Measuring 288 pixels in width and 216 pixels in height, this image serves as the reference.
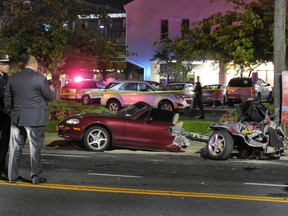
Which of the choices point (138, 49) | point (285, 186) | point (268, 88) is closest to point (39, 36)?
point (285, 186)

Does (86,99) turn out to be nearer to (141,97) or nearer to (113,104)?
(113,104)

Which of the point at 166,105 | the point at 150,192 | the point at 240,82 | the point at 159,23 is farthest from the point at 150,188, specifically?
the point at 159,23

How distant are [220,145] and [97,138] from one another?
2906 millimetres

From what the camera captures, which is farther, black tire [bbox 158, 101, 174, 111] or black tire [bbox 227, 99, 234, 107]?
black tire [bbox 227, 99, 234, 107]

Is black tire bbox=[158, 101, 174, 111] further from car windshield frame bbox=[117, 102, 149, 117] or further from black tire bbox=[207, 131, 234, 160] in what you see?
black tire bbox=[207, 131, 234, 160]

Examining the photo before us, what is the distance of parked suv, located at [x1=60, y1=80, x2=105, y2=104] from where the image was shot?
89.8 feet

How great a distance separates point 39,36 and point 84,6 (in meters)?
2.62

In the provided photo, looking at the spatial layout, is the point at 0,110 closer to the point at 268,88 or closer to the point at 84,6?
the point at 84,6

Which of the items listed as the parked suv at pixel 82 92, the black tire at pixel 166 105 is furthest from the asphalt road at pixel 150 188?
the parked suv at pixel 82 92

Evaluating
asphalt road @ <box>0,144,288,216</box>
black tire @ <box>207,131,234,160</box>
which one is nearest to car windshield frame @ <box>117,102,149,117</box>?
asphalt road @ <box>0,144,288,216</box>

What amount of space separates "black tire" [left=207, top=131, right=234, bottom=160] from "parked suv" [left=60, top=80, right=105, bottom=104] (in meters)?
16.9

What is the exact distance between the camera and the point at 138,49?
42875 mm

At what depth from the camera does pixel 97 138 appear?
35.7 feet

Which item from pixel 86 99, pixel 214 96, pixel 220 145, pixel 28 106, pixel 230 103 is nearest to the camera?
pixel 28 106
